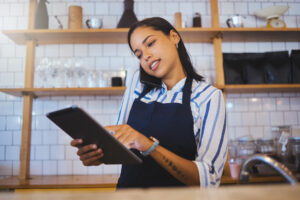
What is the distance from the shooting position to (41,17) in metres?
2.60

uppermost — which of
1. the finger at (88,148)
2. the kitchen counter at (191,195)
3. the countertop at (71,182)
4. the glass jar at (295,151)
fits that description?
the kitchen counter at (191,195)

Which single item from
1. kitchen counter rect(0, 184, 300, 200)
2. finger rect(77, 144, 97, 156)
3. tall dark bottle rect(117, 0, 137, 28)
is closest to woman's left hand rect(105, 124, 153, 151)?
finger rect(77, 144, 97, 156)

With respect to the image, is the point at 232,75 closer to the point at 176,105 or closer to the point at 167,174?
the point at 176,105

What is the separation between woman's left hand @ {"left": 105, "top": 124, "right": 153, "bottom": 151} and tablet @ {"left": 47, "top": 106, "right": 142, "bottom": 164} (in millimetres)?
62

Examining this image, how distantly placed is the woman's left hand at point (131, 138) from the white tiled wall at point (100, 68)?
1.67 meters

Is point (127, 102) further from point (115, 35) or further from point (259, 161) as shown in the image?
point (115, 35)

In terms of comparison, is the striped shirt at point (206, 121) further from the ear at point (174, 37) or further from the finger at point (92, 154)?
the finger at point (92, 154)

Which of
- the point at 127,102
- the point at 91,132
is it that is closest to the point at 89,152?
the point at 91,132

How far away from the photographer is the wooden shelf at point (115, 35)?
2.47m

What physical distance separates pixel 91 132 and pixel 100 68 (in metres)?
1.88

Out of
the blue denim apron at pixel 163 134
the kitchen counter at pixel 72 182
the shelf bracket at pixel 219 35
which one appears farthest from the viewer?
the shelf bracket at pixel 219 35

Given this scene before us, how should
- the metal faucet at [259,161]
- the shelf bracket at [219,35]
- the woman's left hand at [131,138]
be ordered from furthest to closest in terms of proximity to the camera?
the shelf bracket at [219,35]
the woman's left hand at [131,138]
the metal faucet at [259,161]

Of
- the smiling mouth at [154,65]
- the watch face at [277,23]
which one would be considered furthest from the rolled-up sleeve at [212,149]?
the watch face at [277,23]

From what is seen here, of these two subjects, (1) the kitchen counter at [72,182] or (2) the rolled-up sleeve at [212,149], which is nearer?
(2) the rolled-up sleeve at [212,149]
